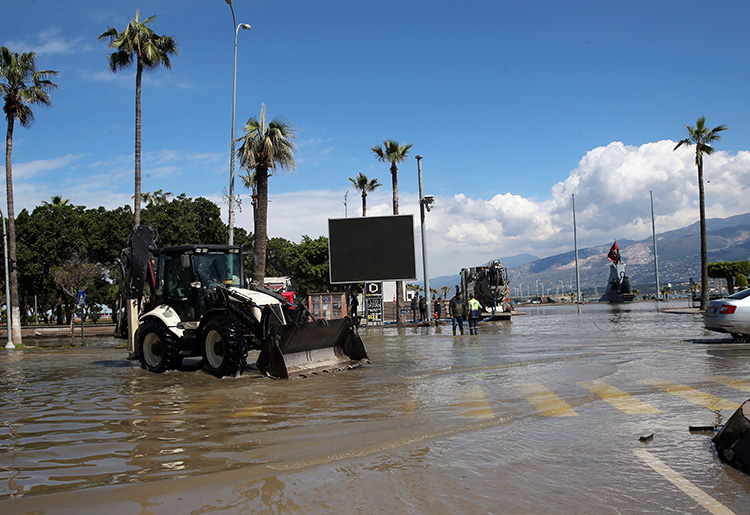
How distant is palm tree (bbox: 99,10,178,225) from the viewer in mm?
25281

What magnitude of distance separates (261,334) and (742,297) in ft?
40.8

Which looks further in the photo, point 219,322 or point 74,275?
point 74,275

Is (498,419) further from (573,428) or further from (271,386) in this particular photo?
(271,386)

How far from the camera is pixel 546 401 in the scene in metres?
8.45

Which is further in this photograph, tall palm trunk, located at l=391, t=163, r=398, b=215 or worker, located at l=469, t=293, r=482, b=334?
tall palm trunk, located at l=391, t=163, r=398, b=215

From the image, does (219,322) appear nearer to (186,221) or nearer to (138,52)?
(138,52)

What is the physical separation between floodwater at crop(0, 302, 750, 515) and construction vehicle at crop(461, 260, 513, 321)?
980 inches

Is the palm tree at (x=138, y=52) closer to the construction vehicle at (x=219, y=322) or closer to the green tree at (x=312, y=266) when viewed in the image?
the construction vehicle at (x=219, y=322)

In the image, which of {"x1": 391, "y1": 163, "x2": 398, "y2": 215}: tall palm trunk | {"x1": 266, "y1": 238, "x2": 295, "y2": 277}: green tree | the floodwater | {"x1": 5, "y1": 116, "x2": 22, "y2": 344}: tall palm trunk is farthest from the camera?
{"x1": 266, "y1": 238, "x2": 295, "y2": 277}: green tree

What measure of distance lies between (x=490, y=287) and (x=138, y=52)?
22903 millimetres

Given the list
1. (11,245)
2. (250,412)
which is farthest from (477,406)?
(11,245)

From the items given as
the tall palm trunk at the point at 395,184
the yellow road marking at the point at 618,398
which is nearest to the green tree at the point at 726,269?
the tall palm trunk at the point at 395,184

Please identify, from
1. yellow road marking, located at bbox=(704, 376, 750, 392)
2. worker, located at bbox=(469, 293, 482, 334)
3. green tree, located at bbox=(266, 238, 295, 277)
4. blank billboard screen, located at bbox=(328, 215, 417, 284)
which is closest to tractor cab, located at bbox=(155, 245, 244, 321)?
yellow road marking, located at bbox=(704, 376, 750, 392)

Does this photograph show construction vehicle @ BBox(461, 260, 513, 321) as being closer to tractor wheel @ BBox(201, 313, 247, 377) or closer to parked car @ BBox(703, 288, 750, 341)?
parked car @ BBox(703, 288, 750, 341)
